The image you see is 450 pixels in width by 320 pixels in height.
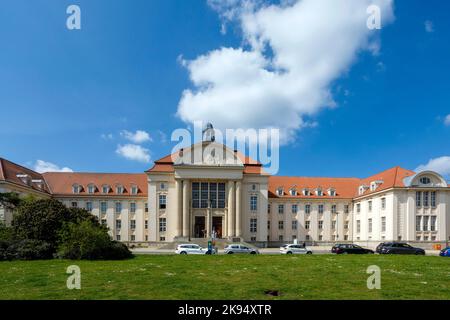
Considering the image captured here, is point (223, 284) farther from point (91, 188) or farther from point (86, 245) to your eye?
point (91, 188)

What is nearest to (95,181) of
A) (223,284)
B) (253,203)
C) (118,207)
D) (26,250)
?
(118,207)

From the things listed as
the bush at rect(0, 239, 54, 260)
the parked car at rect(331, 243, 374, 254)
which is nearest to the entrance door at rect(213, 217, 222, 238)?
the parked car at rect(331, 243, 374, 254)

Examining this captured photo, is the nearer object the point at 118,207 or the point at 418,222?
the point at 418,222

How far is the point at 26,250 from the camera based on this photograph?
2697 centimetres

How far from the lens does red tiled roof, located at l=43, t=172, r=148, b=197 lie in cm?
6234

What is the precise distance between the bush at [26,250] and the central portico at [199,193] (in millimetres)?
27821

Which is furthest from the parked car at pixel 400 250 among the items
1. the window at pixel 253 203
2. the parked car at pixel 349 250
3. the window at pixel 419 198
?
the window at pixel 253 203

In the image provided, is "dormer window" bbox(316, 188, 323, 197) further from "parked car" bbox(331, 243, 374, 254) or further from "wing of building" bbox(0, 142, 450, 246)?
"parked car" bbox(331, 243, 374, 254)

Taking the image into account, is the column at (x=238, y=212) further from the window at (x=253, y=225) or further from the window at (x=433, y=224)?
the window at (x=433, y=224)

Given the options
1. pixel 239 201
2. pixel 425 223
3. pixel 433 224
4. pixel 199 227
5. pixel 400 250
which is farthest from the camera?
pixel 199 227

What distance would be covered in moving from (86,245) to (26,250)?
444 centimetres

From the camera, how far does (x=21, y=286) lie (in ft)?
46.3

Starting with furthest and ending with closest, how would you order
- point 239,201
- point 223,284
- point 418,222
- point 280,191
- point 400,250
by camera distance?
point 280,191, point 239,201, point 418,222, point 400,250, point 223,284
